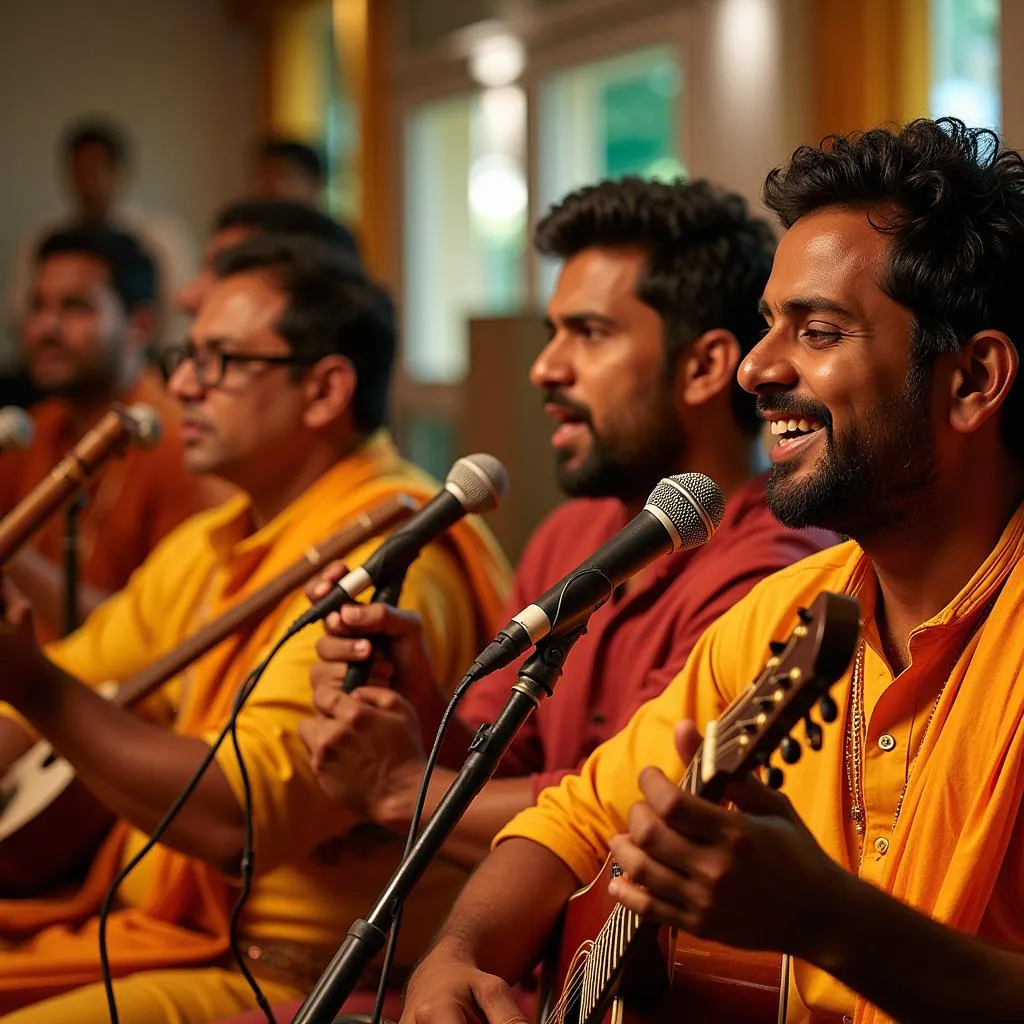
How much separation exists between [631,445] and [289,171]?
4517mm

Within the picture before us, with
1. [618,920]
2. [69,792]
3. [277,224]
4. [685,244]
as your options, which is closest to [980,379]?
[618,920]

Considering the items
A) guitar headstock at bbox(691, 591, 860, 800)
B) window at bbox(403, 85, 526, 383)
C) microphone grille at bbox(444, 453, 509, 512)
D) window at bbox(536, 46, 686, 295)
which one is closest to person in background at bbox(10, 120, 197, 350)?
window at bbox(403, 85, 526, 383)

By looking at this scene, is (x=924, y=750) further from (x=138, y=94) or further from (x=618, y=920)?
(x=138, y=94)

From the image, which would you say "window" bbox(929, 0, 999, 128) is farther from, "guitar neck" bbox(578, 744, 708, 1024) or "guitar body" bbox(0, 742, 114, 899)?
"guitar neck" bbox(578, 744, 708, 1024)

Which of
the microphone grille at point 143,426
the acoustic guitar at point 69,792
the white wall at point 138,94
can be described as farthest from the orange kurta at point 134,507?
the white wall at point 138,94

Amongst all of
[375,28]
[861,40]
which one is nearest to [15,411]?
[861,40]

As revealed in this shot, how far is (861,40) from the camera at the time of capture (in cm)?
515

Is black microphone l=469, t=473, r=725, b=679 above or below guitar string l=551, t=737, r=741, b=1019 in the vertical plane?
above

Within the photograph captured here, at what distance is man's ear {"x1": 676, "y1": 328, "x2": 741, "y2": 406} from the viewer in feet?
7.97

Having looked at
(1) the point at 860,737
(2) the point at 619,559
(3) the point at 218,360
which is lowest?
(1) the point at 860,737

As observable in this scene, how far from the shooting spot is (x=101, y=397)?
4.64 metres

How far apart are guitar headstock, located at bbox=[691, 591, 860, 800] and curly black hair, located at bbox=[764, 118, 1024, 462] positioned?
58cm

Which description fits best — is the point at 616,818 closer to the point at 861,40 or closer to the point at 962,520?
the point at 962,520

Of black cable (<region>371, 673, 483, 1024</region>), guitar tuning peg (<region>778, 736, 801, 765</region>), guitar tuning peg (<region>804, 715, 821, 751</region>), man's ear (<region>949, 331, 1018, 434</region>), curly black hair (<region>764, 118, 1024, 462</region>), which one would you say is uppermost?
curly black hair (<region>764, 118, 1024, 462</region>)
